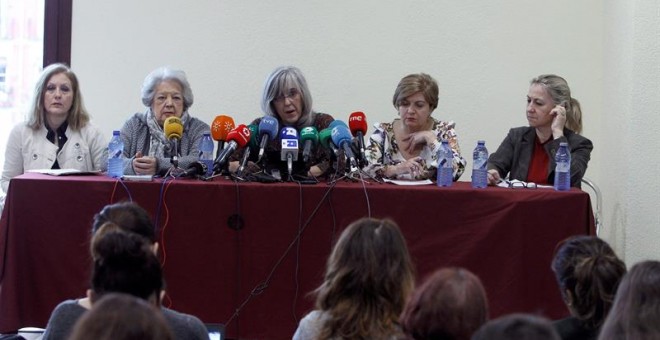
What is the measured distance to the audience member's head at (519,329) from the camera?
62.5 inches

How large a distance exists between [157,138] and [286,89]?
687 millimetres

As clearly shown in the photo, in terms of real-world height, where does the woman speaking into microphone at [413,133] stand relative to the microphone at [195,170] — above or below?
above

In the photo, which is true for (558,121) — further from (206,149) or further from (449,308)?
(449,308)

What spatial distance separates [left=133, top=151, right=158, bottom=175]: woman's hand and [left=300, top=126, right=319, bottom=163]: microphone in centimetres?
67

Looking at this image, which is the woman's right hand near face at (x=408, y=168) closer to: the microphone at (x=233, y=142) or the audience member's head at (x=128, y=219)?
the microphone at (x=233, y=142)

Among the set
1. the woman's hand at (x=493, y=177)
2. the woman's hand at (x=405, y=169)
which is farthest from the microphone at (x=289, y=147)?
the woman's hand at (x=493, y=177)

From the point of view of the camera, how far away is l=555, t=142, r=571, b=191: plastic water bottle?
4188mm

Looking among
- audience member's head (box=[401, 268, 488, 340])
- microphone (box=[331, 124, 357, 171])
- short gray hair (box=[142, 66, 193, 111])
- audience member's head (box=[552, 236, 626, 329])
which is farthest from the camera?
short gray hair (box=[142, 66, 193, 111])

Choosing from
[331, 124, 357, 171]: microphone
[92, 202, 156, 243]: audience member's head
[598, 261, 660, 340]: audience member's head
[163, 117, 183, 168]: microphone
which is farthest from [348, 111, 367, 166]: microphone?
[598, 261, 660, 340]: audience member's head

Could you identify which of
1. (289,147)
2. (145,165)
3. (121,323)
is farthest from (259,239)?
(121,323)

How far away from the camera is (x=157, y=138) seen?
15.5 feet

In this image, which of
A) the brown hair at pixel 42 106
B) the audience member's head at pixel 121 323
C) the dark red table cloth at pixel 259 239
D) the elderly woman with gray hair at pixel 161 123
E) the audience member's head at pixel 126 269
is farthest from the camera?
the brown hair at pixel 42 106

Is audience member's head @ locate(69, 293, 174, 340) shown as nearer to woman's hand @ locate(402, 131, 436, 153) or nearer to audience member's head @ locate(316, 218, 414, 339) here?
audience member's head @ locate(316, 218, 414, 339)

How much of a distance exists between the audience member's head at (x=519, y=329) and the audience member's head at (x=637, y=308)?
49cm
